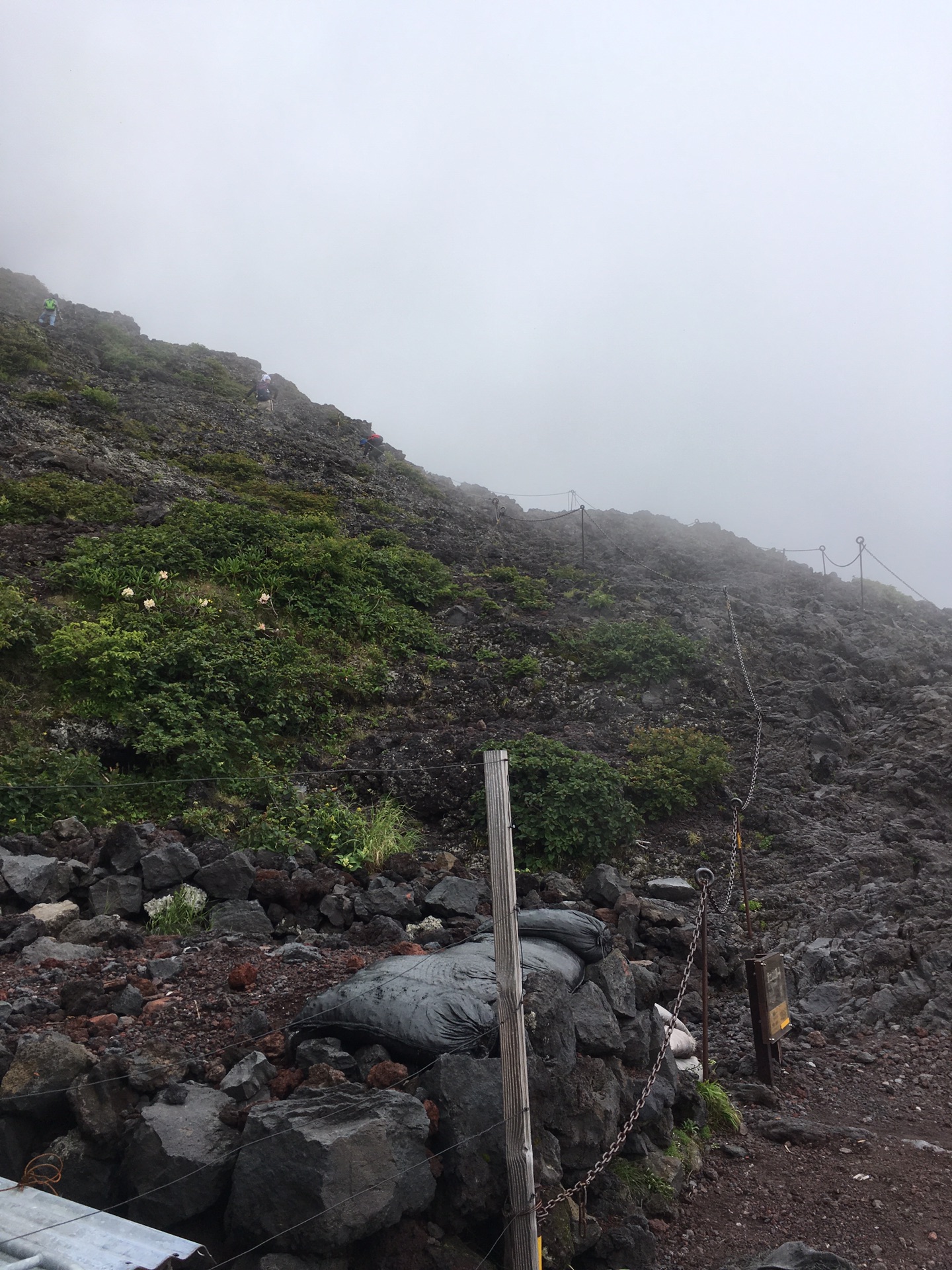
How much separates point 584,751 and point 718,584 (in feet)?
38.0

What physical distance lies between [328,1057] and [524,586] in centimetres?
1511

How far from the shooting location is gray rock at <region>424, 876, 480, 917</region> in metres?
7.16

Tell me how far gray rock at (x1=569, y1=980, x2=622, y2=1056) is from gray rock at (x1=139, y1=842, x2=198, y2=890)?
3698 millimetres

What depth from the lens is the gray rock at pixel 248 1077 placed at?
3.76 meters

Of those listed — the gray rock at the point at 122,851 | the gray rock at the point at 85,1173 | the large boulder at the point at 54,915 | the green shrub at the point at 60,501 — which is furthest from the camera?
the green shrub at the point at 60,501

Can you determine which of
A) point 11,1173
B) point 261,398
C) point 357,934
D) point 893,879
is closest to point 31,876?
point 357,934

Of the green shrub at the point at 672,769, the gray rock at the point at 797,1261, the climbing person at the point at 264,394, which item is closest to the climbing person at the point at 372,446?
the climbing person at the point at 264,394

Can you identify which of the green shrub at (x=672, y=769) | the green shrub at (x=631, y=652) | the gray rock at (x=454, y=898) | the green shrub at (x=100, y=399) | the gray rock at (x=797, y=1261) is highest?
the green shrub at (x=100, y=399)

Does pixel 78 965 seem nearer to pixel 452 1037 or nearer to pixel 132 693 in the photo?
pixel 452 1037

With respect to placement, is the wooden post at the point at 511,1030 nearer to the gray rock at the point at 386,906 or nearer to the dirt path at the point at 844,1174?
the dirt path at the point at 844,1174

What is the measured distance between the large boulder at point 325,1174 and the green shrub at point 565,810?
19.6 ft

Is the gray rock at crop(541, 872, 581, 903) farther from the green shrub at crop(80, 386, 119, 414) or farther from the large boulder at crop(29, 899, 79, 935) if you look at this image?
the green shrub at crop(80, 386, 119, 414)

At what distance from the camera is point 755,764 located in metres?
12.1

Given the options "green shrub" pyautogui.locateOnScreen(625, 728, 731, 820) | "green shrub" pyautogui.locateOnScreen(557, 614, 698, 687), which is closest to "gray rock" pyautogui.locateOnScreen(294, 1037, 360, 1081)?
"green shrub" pyautogui.locateOnScreen(625, 728, 731, 820)
